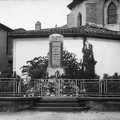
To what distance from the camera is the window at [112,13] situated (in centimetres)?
2926

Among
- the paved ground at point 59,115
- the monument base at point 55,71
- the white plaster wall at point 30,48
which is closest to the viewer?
the paved ground at point 59,115

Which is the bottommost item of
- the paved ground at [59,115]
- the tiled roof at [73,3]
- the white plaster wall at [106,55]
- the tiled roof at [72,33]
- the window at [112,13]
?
the paved ground at [59,115]

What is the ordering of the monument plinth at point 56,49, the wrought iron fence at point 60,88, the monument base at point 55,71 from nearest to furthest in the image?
the wrought iron fence at point 60,88 < the monument base at point 55,71 < the monument plinth at point 56,49

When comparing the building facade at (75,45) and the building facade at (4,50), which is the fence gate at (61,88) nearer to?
the building facade at (75,45)

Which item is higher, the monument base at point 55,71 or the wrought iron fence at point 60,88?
the monument base at point 55,71

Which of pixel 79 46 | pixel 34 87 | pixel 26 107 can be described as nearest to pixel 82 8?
pixel 79 46

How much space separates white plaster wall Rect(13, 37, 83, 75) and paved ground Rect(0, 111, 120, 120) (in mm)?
10107

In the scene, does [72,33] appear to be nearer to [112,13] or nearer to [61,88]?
[112,13]

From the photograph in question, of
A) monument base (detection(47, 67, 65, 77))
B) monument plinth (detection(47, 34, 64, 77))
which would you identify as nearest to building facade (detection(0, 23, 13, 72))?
monument plinth (detection(47, 34, 64, 77))

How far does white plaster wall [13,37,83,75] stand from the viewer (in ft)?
81.9

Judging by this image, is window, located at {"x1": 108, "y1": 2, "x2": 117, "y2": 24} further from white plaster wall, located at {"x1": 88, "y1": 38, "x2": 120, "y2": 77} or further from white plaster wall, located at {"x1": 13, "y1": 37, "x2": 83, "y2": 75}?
white plaster wall, located at {"x1": 13, "y1": 37, "x2": 83, "y2": 75}

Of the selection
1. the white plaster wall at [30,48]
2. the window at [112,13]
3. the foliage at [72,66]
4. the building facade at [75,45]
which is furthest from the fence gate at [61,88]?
the window at [112,13]

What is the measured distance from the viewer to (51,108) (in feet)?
51.0

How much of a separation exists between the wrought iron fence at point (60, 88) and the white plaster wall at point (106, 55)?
7114mm
